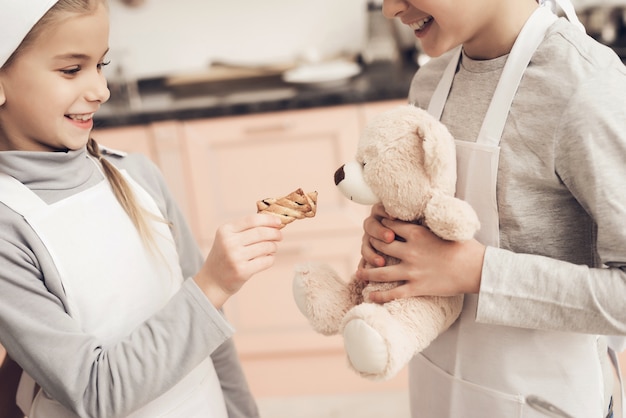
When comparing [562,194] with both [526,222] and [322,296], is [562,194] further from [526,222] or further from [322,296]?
[322,296]

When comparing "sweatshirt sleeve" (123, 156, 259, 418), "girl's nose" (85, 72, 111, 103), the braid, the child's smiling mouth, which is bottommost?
"sweatshirt sleeve" (123, 156, 259, 418)

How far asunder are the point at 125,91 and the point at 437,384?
1728 millimetres

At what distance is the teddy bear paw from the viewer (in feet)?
2.25

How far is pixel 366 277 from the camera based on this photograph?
0.81 m

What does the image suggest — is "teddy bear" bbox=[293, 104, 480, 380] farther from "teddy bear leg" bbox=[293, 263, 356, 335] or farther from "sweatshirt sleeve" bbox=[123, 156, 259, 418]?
"sweatshirt sleeve" bbox=[123, 156, 259, 418]

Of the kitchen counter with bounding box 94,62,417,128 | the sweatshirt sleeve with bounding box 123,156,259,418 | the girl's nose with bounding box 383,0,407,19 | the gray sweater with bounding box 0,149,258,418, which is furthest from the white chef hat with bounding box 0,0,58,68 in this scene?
the kitchen counter with bounding box 94,62,417,128

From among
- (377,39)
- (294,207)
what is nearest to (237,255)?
(294,207)

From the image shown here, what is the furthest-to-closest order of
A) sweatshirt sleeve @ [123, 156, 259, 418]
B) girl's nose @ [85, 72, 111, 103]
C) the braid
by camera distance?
sweatshirt sleeve @ [123, 156, 259, 418] → the braid → girl's nose @ [85, 72, 111, 103]

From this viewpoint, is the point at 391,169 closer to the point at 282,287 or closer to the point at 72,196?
the point at 72,196

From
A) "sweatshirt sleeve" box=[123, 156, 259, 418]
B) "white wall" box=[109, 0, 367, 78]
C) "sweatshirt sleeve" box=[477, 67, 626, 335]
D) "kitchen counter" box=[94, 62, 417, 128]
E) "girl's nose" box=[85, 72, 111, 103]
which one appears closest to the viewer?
"sweatshirt sleeve" box=[477, 67, 626, 335]

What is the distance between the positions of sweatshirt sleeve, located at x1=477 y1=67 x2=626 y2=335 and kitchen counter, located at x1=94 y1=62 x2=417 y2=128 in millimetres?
1064

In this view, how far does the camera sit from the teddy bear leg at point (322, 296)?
80 centimetres

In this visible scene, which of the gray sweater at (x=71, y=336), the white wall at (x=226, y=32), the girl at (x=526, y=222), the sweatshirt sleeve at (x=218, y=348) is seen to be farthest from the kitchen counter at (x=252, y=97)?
the gray sweater at (x=71, y=336)

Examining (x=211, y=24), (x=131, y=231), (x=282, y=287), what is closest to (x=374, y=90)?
(x=282, y=287)
